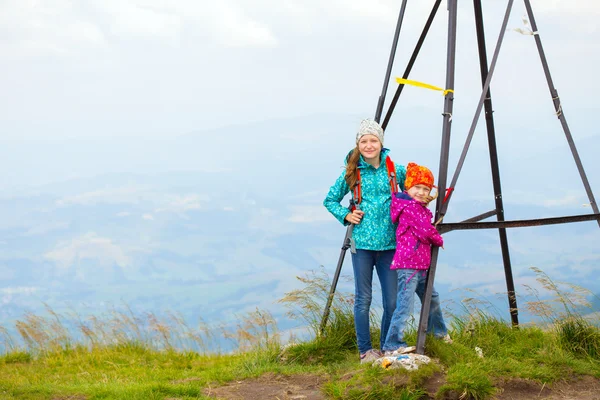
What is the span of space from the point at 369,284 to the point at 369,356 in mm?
575

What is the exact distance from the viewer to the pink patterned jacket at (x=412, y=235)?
516 centimetres

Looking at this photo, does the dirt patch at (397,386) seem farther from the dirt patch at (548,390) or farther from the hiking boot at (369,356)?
the hiking boot at (369,356)

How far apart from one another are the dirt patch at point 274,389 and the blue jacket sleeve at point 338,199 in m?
1.27

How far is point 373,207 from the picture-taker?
17.7 feet

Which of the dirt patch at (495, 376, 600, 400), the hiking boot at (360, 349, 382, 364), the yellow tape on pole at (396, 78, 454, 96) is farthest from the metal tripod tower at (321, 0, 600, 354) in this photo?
the dirt patch at (495, 376, 600, 400)

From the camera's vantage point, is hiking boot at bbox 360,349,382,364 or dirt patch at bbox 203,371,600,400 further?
hiking boot at bbox 360,349,382,364

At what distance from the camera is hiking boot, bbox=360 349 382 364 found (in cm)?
554

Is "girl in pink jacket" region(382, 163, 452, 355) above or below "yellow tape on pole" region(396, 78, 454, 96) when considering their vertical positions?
below

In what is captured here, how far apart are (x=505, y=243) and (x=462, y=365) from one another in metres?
1.85

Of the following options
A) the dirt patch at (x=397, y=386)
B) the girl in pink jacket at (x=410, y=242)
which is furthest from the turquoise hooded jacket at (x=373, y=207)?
the dirt patch at (x=397, y=386)

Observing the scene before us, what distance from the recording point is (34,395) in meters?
5.57

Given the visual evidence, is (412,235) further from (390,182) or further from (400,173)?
(400,173)

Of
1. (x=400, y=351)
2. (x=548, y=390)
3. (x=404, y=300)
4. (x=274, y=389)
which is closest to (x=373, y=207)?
(x=404, y=300)

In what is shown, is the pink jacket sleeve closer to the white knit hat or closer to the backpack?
the backpack
